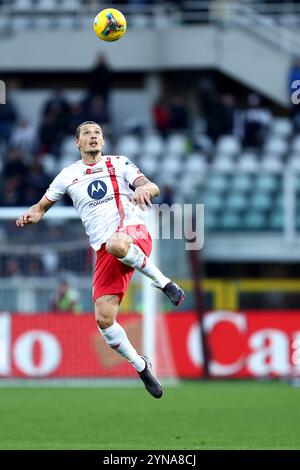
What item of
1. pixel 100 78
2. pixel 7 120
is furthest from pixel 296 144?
pixel 7 120

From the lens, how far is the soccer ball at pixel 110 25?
11648mm

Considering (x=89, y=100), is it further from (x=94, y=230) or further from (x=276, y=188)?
(x=94, y=230)

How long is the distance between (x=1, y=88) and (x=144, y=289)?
4140 millimetres

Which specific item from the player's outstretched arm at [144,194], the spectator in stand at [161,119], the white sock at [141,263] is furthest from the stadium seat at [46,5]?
the player's outstretched arm at [144,194]

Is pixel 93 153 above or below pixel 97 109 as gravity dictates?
below

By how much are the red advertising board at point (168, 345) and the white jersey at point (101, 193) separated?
8.05m

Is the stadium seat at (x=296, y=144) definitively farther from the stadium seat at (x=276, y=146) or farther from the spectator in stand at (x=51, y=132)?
the spectator in stand at (x=51, y=132)

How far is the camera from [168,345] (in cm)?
2047

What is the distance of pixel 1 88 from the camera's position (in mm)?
17469

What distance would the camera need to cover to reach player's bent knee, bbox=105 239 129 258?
11125 mm

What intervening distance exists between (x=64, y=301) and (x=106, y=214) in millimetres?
8824

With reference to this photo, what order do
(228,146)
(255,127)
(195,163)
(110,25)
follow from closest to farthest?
(110,25) → (195,163) → (228,146) → (255,127)

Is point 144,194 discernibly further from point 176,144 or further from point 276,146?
point 176,144
